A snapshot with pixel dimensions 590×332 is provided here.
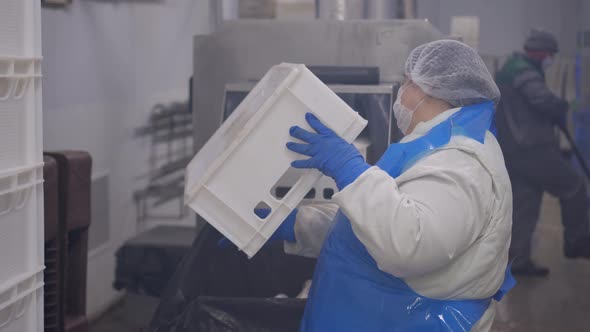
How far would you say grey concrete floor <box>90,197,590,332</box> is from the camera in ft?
10.9

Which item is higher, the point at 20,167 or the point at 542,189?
the point at 20,167

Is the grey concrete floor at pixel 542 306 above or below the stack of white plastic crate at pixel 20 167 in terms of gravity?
below

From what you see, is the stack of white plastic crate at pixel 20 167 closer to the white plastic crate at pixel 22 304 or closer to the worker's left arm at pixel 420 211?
the white plastic crate at pixel 22 304

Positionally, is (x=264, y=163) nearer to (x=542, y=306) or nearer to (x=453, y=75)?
(x=453, y=75)

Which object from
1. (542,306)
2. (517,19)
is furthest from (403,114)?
(517,19)

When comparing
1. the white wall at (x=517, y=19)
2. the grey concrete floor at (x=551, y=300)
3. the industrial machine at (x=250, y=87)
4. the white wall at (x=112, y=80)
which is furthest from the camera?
the white wall at (x=517, y=19)

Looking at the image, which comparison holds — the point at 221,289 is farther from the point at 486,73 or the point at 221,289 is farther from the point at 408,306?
the point at 486,73

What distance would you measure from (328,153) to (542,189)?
305 centimetres

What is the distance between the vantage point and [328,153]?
4.99ft

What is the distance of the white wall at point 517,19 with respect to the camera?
677cm

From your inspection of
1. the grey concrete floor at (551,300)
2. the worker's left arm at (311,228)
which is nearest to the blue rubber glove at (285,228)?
the worker's left arm at (311,228)

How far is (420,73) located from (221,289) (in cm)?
81

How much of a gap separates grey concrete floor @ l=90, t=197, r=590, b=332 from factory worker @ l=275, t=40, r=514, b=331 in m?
1.83

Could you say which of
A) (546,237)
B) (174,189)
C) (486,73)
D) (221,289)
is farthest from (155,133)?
(546,237)
